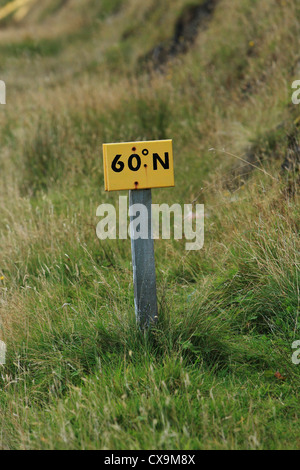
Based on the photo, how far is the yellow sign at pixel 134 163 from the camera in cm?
299

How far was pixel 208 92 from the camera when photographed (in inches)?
313

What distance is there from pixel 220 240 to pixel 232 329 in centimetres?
112

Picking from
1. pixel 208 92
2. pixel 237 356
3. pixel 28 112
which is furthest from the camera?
pixel 28 112

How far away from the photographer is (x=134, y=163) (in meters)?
3.01

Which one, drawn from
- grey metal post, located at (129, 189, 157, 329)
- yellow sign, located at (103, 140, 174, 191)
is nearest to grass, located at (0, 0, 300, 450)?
grey metal post, located at (129, 189, 157, 329)

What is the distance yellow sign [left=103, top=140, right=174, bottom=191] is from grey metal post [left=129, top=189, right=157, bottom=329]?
0.09 m

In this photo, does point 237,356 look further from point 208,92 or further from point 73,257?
point 208,92

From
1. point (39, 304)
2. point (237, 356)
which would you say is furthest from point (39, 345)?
point (237, 356)

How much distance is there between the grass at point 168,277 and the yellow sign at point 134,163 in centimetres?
70

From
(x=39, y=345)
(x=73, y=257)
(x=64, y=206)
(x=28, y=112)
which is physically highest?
(x=28, y=112)

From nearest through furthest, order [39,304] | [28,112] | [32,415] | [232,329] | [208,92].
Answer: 1. [32,415]
2. [232,329]
3. [39,304]
4. [208,92]
5. [28,112]
